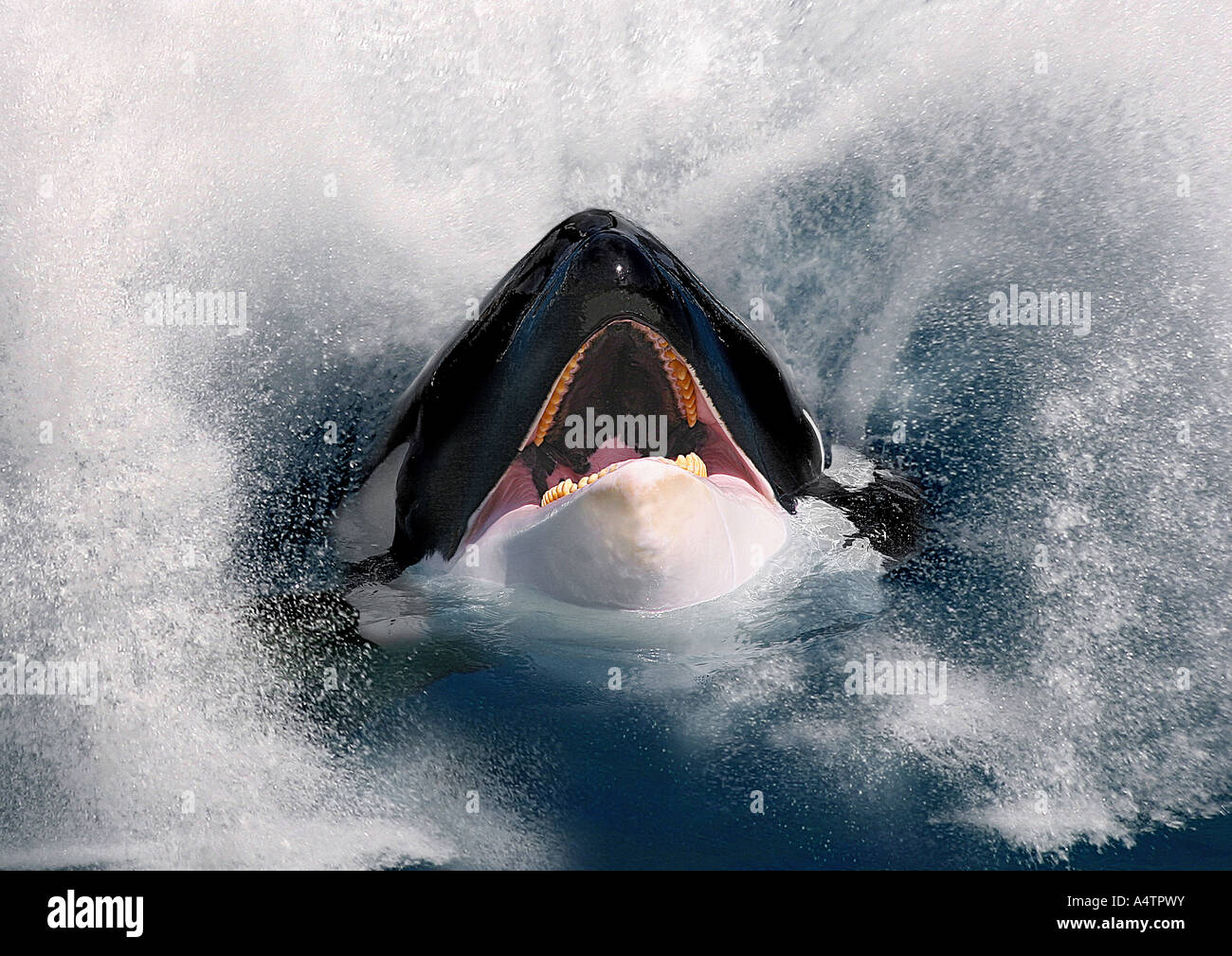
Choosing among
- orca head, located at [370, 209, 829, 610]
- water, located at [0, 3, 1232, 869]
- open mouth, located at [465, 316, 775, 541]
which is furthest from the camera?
water, located at [0, 3, 1232, 869]

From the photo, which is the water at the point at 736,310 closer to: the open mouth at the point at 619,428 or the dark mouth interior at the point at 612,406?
the open mouth at the point at 619,428

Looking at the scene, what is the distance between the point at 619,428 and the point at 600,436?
0.09m

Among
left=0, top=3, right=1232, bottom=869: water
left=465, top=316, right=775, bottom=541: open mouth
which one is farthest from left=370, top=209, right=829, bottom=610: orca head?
left=0, top=3, right=1232, bottom=869: water

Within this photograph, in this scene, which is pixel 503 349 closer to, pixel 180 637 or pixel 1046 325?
pixel 180 637

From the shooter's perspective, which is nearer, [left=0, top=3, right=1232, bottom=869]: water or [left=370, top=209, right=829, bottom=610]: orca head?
[left=370, top=209, right=829, bottom=610]: orca head

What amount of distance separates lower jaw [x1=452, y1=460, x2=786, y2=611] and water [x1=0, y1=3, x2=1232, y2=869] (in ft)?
0.68

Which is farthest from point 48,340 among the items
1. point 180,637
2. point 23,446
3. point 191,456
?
point 180,637

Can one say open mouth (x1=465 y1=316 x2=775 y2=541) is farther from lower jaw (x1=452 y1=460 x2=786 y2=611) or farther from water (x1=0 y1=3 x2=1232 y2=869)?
water (x1=0 y1=3 x2=1232 y2=869)

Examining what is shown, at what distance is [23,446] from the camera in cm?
634

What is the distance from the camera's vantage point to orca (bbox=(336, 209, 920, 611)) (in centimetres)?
484

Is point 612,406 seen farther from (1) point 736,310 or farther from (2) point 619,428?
(1) point 736,310

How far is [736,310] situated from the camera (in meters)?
8.38

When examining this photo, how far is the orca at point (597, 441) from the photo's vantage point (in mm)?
4840

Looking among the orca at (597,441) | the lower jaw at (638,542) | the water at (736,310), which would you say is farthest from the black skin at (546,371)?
the water at (736,310)
